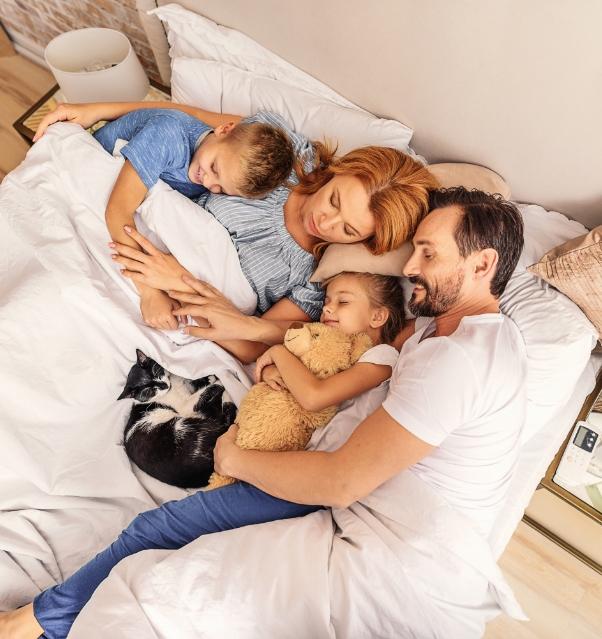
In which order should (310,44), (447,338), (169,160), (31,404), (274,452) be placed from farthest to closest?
(310,44) < (169,160) < (31,404) < (274,452) < (447,338)

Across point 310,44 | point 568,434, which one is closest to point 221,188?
point 310,44

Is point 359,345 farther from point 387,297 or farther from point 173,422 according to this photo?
point 173,422

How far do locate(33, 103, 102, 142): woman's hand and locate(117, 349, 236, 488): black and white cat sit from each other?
0.88 m

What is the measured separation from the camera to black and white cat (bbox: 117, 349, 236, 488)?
1.47 meters

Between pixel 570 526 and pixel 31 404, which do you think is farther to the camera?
pixel 570 526

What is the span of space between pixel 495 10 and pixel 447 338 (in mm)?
858

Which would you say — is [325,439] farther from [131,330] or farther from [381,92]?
[381,92]

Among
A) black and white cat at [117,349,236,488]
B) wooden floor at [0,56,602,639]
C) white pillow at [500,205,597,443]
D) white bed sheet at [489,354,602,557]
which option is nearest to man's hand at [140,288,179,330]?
black and white cat at [117,349,236,488]

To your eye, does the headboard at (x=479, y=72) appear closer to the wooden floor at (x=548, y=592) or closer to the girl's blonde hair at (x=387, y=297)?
the girl's blonde hair at (x=387, y=297)

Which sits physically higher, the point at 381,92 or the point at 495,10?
the point at 495,10

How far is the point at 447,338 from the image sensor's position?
1.21 m

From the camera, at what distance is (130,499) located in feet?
4.96

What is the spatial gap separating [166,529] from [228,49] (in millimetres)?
1648

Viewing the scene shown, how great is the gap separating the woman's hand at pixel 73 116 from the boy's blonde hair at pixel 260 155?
22.9 inches
